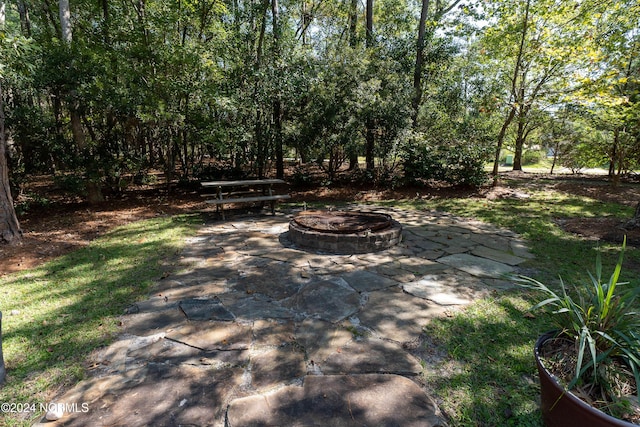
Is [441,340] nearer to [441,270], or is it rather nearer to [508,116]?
[441,270]

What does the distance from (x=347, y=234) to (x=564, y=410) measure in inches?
122

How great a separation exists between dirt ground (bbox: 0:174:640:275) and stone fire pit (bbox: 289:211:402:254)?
3.17m

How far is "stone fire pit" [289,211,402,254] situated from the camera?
4324mm

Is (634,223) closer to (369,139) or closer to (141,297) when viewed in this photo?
(369,139)

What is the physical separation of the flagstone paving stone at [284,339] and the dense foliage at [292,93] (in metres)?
4.42

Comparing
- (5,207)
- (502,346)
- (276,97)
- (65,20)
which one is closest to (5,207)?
(5,207)

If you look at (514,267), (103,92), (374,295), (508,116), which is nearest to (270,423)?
(374,295)

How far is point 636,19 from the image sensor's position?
6785mm

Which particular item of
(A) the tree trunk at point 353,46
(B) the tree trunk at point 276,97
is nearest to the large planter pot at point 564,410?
(A) the tree trunk at point 353,46

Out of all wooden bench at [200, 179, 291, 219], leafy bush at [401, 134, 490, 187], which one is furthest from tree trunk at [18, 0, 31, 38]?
leafy bush at [401, 134, 490, 187]

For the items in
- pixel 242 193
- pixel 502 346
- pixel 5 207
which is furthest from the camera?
pixel 242 193

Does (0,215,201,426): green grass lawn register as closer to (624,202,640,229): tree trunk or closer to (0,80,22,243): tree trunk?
(0,80,22,243): tree trunk

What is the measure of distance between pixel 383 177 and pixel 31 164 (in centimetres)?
851

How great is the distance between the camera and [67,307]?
113 inches
